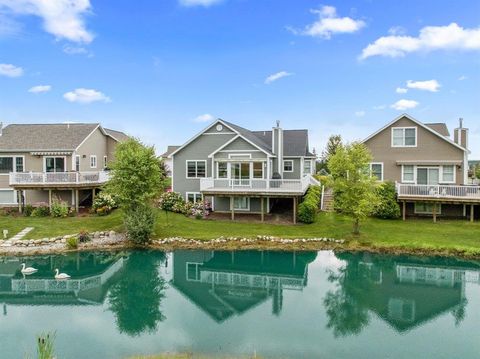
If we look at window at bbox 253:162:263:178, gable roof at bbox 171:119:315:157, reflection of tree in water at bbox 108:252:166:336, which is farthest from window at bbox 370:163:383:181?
reflection of tree in water at bbox 108:252:166:336

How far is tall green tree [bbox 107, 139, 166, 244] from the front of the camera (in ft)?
74.5

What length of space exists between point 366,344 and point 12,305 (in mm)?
13161

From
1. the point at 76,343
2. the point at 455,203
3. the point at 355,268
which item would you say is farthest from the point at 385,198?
the point at 76,343

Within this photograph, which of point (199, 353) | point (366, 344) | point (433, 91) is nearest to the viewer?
point (199, 353)

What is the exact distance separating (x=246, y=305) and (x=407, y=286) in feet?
24.1

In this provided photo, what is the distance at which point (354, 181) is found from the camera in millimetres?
22469

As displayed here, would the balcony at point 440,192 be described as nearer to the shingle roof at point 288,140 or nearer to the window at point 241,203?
the shingle roof at point 288,140

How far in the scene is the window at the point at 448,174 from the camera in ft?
87.8

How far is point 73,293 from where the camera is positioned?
663 inches

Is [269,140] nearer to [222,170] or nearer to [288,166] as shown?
[288,166]

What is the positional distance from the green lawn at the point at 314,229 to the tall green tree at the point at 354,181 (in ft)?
6.25

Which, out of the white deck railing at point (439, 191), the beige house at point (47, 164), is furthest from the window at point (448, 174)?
the beige house at point (47, 164)

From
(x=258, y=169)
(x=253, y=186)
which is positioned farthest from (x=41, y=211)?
(x=258, y=169)

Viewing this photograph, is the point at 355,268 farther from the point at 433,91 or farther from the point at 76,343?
the point at 433,91
